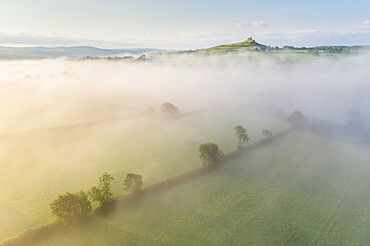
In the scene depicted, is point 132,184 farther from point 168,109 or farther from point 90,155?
point 168,109

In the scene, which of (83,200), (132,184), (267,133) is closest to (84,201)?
(83,200)

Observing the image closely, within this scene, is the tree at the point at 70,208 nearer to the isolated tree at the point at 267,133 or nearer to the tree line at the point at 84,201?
the tree line at the point at 84,201

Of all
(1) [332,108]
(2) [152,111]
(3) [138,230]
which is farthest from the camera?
(1) [332,108]

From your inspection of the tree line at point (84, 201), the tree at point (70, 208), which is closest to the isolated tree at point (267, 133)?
the tree line at point (84, 201)

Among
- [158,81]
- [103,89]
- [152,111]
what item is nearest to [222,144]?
[152,111]

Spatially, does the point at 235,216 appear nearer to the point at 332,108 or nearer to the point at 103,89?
the point at 332,108
